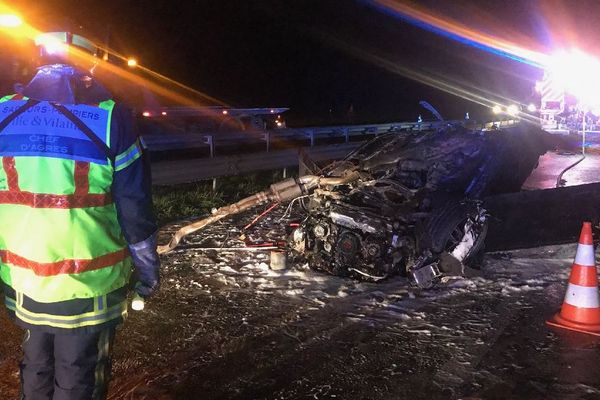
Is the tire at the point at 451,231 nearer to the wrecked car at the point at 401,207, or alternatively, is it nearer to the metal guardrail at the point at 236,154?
the wrecked car at the point at 401,207

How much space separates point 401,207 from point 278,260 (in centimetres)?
142

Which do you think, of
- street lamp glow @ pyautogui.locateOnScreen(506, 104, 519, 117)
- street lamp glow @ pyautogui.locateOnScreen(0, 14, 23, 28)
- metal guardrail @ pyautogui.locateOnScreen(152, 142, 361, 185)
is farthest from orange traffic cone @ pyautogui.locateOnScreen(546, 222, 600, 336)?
street lamp glow @ pyautogui.locateOnScreen(506, 104, 519, 117)

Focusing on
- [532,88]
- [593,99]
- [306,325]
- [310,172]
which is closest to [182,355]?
[306,325]

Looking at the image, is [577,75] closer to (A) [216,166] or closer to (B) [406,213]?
(A) [216,166]

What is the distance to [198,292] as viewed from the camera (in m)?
5.40

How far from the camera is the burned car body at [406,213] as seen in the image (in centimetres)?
552

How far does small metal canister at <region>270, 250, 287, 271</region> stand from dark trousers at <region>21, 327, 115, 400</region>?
11.5 ft

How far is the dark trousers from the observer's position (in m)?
2.39

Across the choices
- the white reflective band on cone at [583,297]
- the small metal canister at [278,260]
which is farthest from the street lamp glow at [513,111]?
the white reflective band on cone at [583,297]

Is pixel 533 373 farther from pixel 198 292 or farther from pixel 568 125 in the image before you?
pixel 568 125

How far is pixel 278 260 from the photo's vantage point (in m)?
6.02

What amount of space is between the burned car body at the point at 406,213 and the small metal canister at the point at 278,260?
0.70 feet

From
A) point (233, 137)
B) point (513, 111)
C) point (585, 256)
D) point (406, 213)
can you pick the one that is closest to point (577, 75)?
point (513, 111)

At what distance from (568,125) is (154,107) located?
16200mm
